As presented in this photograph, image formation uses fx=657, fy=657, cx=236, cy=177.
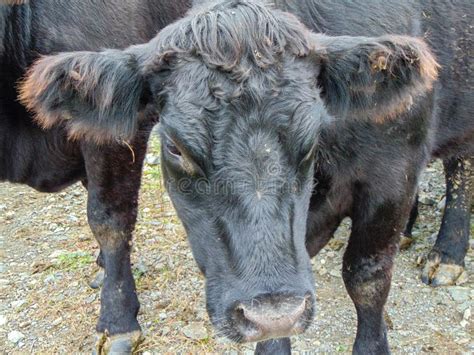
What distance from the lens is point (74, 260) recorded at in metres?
5.42

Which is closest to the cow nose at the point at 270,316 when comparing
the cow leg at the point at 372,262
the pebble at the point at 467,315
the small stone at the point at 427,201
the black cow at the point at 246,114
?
the black cow at the point at 246,114

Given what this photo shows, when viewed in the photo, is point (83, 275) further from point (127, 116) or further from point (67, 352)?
point (127, 116)

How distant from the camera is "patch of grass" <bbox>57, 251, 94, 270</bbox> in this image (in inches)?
211

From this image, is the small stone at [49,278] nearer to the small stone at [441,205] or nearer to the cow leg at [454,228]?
the cow leg at [454,228]

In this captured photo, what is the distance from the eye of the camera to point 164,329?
179 inches

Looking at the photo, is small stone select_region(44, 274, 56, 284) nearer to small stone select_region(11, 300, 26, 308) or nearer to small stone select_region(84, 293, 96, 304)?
small stone select_region(11, 300, 26, 308)

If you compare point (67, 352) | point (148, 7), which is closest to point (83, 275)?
point (67, 352)

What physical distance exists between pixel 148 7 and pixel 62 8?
1.96 ft

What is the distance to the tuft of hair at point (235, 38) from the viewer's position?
8.83 feet

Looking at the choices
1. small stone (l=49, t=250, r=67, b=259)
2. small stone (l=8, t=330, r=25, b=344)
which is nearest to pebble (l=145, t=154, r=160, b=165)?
small stone (l=49, t=250, r=67, b=259)

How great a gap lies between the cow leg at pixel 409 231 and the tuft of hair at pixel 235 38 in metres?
2.89

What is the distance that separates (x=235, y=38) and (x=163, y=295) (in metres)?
2.68

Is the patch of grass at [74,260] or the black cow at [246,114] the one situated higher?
the black cow at [246,114]

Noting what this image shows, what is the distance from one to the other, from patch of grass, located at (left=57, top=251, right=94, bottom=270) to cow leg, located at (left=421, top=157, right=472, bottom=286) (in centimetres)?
268
